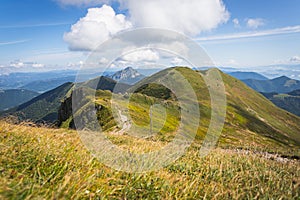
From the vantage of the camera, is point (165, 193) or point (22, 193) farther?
point (165, 193)

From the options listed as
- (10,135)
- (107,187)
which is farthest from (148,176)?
(10,135)

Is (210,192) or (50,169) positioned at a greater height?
(50,169)

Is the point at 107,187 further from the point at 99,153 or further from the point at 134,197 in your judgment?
the point at 99,153

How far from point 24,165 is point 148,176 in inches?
105

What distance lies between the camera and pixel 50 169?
511 cm

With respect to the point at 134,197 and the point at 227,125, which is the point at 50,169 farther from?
Answer: the point at 227,125

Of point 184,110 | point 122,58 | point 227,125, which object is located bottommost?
point 227,125

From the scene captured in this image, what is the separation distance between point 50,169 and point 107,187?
124 cm

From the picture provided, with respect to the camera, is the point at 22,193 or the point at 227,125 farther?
the point at 227,125

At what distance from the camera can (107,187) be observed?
4887 millimetres

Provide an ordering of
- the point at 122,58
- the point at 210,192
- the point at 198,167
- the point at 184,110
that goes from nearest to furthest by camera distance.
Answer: the point at 210,192, the point at 198,167, the point at 122,58, the point at 184,110

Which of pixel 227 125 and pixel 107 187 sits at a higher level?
pixel 107 187

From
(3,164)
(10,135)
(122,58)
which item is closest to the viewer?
(3,164)

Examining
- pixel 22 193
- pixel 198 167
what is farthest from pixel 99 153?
pixel 22 193
